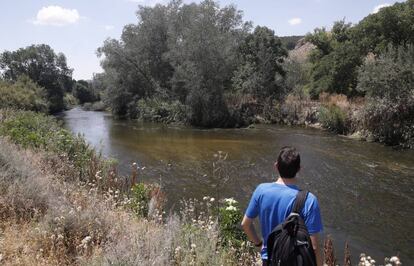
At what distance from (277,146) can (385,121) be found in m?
5.91

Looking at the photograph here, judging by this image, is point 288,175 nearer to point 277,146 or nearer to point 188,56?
point 277,146

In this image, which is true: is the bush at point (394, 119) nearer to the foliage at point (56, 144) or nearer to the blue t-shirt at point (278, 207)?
the foliage at point (56, 144)

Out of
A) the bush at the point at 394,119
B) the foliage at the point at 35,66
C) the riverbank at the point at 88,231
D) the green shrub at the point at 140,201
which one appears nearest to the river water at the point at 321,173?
the bush at the point at 394,119

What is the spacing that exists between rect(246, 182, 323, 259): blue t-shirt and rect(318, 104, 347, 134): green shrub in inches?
872

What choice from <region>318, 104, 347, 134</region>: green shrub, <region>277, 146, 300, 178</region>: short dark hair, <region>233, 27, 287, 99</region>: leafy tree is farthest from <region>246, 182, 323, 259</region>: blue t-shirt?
<region>233, 27, 287, 99</region>: leafy tree

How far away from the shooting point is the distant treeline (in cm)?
2128

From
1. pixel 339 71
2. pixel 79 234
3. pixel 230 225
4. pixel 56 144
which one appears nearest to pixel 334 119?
pixel 339 71

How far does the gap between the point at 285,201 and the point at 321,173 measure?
11.7 m

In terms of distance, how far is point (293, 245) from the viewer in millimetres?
3271

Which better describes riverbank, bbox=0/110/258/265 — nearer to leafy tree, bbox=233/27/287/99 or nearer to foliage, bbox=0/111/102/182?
foliage, bbox=0/111/102/182

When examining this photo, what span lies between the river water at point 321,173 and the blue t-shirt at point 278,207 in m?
4.76

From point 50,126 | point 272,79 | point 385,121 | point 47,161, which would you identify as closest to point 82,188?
point 47,161

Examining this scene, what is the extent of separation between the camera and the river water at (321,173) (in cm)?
941

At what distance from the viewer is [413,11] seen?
85.8 feet
